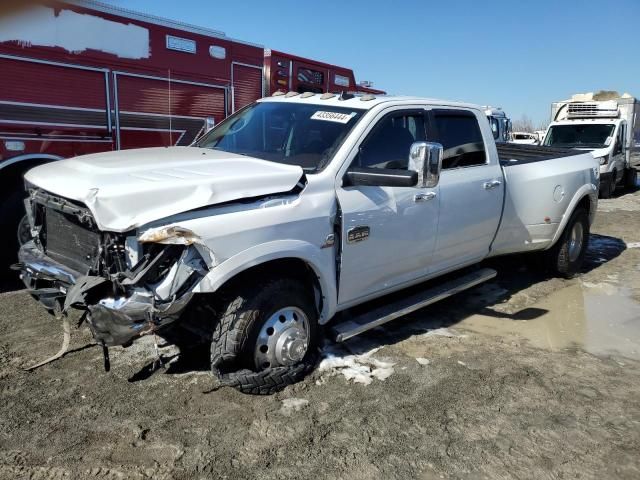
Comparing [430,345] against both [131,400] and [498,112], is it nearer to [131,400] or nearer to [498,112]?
[131,400]

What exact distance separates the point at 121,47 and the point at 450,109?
3776 mm

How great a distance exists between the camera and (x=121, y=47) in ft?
20.6

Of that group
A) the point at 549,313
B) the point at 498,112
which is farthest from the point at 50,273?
the point at 498,112

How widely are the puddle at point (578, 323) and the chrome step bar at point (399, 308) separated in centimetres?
36

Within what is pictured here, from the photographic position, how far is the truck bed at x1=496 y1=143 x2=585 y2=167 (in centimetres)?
574

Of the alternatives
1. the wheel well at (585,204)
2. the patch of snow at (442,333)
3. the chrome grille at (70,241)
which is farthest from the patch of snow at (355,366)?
the wheel well at (585,204)

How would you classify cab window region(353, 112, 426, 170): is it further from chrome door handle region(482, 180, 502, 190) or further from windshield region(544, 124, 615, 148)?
windshield region(544, 124, 615, 148)

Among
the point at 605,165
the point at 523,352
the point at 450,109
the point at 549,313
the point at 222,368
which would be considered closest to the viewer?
the point at 222,368

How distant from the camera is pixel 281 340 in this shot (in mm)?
3580

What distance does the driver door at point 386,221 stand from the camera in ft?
12.5

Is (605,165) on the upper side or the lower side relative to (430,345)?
upper

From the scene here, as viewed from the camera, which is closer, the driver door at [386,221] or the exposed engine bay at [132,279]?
the exposed engine bay at [132,279]

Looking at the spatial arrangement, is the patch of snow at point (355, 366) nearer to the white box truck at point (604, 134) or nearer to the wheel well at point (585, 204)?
the wheel well at point (585, 204)

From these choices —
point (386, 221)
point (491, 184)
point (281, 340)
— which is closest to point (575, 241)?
point (491, 184)
